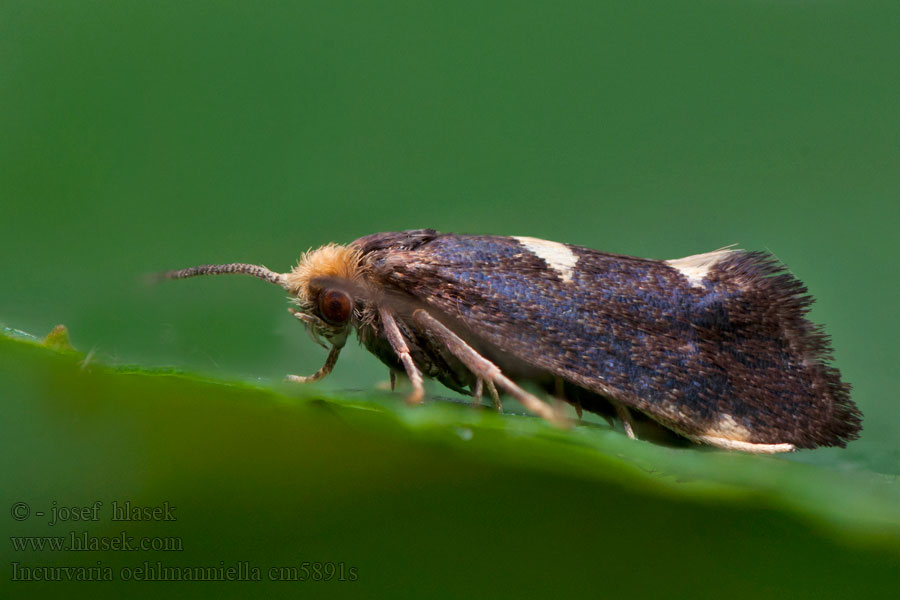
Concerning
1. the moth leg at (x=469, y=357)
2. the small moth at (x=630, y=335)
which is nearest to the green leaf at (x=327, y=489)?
the moth leg at (x=469, y=357)

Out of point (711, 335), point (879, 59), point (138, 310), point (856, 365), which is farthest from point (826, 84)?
point (138, 310)

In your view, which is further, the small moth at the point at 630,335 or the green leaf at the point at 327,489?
the small moth at the point at 630,335

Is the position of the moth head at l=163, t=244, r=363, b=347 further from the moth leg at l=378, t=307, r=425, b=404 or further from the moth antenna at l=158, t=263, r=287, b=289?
the moth leg at l=378, t=307, r=425, b=404

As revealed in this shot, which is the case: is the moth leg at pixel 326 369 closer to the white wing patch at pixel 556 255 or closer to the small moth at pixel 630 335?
the small moth at pixel 630 335

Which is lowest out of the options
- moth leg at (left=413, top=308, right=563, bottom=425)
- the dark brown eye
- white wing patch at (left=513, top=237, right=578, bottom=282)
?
moth leg at (left=413, top=308, right=563, bottom=425)

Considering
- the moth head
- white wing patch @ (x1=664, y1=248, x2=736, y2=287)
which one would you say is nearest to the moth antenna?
the moth head

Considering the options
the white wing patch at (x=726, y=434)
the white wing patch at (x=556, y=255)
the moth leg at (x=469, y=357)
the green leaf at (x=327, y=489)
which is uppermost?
the white wing patch at (x=556, y=255)

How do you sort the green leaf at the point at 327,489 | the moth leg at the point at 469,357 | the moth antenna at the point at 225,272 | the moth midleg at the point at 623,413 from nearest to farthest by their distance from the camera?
the green leaf at the point at 327,489
the moth leg at the point at 469,357
the moth midleg at the point at 623,413
the moth antenna at the point at 225,272

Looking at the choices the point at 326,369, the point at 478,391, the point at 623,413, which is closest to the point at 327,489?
the point at 478,391
